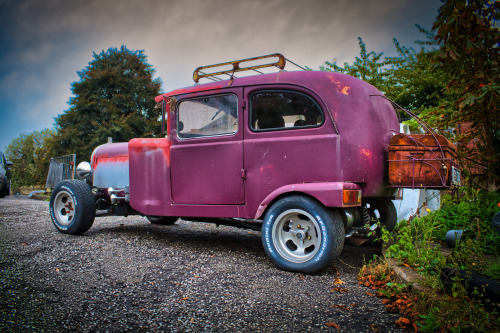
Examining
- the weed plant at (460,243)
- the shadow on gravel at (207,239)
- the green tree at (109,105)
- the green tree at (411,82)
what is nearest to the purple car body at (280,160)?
the shadow on gravel at (207,239)

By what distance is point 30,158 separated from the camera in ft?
100

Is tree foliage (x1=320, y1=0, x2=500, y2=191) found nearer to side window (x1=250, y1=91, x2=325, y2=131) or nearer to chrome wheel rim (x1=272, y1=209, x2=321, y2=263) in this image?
side window (x1=250, y1=91, x2=325, y2=131)

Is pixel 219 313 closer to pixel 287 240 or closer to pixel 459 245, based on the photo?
pixel 287 240

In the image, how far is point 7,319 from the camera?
2.13 metres

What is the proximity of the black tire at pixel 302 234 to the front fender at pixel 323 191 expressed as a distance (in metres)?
0.08

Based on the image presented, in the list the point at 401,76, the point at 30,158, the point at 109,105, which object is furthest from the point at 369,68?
the point at 30,158

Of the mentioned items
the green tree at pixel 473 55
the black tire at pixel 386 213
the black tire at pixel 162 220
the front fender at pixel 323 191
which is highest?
the green tree at pixel 473 55

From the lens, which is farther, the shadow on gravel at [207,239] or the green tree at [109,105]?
the green tree at [109,105]

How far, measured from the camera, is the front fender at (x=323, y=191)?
309 centimetres

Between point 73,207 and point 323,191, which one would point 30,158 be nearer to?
point 73,207

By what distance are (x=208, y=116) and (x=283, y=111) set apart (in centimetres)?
98

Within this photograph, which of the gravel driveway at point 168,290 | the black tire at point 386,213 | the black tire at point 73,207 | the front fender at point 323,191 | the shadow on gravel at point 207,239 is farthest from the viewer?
the black tire at point 73,207

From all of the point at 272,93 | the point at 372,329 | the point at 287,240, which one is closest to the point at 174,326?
the point at 372,329

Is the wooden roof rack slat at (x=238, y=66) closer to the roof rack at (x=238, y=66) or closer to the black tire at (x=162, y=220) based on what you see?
the roof rack at (x=238, y=66)
